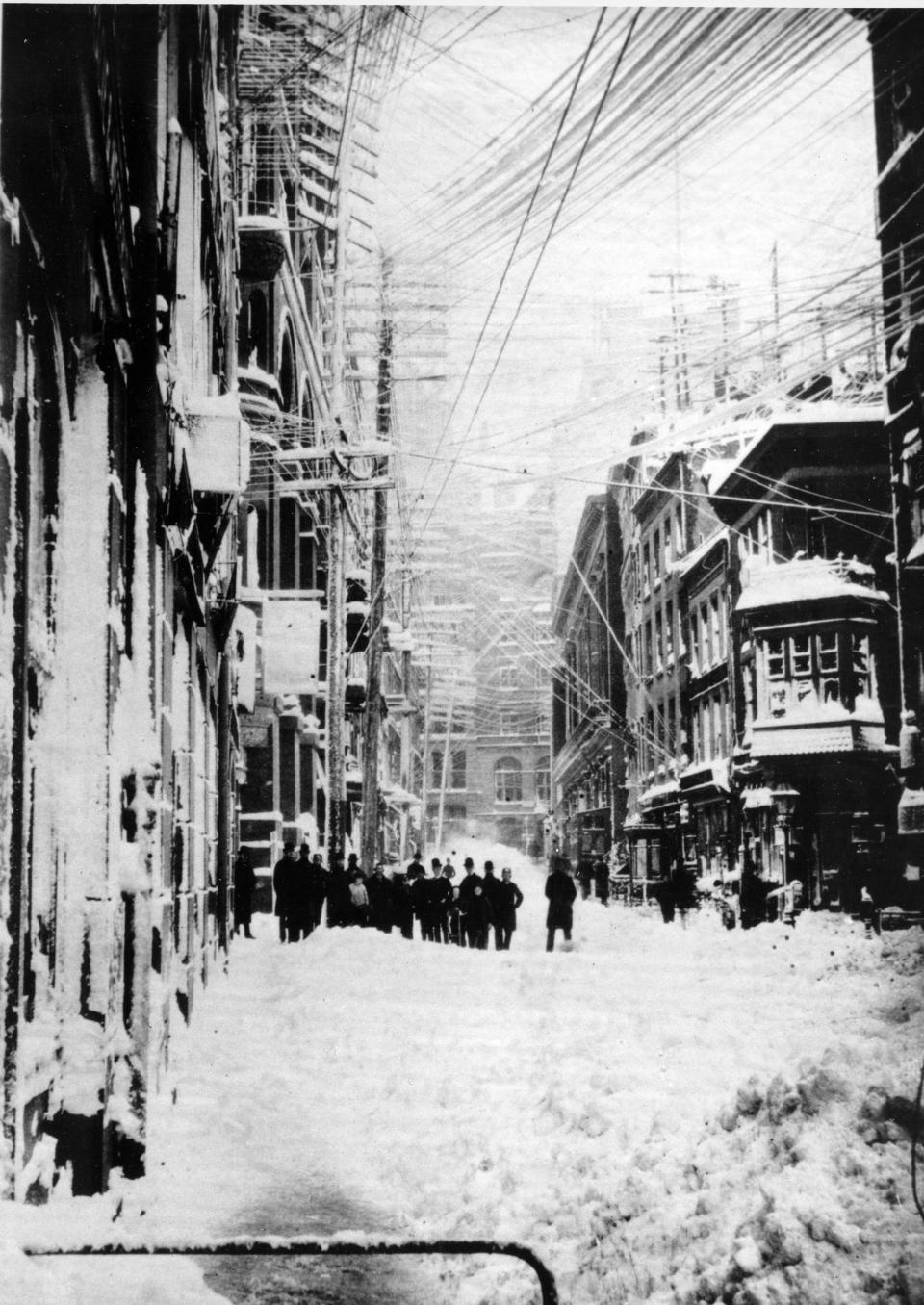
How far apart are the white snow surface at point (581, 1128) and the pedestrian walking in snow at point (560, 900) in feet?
1.11

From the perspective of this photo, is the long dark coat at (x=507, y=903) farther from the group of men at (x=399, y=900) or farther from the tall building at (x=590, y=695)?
the tall building at (x=590, y=695)

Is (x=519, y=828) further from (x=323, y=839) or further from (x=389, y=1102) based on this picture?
(x=323, y=839)

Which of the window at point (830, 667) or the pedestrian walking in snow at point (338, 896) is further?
the pedestrian walking in snow at point (338, 896)

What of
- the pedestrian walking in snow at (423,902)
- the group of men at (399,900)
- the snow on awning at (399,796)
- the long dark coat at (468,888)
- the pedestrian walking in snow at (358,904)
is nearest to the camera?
the group of men at (399,900)

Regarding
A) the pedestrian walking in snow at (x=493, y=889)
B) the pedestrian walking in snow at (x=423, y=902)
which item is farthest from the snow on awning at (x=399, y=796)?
the pedestrian walking in snow at (x=493, y=889)

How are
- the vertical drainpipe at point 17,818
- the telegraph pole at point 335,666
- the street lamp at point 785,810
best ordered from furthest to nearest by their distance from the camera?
the telegraph pole at point 335,666 < the street lamp at point 785,810 < the vertical drainpipe at point 17,818

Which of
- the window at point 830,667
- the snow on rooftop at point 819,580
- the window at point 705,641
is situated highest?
Result: the snow on rooftop at point 819,580

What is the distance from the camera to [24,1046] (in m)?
3.65

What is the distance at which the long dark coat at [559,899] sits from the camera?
7.91 meters

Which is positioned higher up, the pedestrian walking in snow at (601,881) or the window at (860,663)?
the window at (860,663)

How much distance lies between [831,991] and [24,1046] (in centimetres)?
383

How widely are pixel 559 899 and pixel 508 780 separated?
115 cm

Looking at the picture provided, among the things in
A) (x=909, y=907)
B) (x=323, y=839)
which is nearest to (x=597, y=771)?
(x=909, y=907)

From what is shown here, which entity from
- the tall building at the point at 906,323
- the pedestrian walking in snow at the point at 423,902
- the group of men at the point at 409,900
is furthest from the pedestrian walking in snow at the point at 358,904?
the tall building at the point at 906,323
